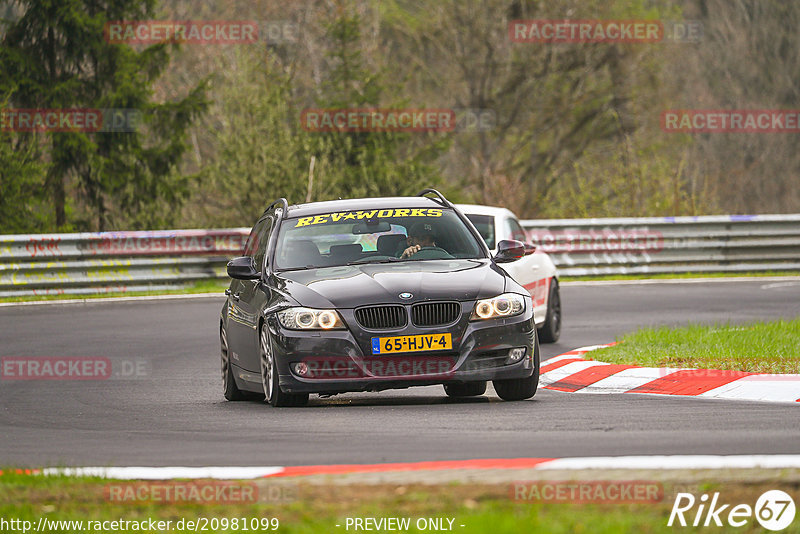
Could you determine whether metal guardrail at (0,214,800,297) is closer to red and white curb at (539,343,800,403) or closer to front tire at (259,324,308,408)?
red and white curb at (539,343,800,403)

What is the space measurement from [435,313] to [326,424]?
137 cm

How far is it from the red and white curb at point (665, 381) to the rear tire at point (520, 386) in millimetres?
1170

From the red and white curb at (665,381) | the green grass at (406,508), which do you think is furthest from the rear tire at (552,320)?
the green grass at (406,508)

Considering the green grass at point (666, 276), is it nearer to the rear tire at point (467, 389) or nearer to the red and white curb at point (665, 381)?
the red and white curb at point (665, 381)

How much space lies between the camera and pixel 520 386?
1081 cm

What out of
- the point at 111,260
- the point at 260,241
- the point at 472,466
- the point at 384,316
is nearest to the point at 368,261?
the point at 384,316

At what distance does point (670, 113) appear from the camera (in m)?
42.2

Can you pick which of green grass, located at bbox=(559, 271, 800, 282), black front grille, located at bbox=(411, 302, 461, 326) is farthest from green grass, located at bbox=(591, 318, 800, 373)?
green grass, located at bbox=(559, 271, 800, 282)

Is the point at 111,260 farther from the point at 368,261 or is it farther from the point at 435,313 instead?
the point at 435,313

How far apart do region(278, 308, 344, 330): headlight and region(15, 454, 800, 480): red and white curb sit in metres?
3.13

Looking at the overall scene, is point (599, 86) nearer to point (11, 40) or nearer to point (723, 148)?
point (723, 148)

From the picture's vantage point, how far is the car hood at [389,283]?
10.4 meters

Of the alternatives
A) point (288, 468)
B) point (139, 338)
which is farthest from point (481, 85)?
point (288, 468)

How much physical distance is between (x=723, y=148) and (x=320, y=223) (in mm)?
44026
